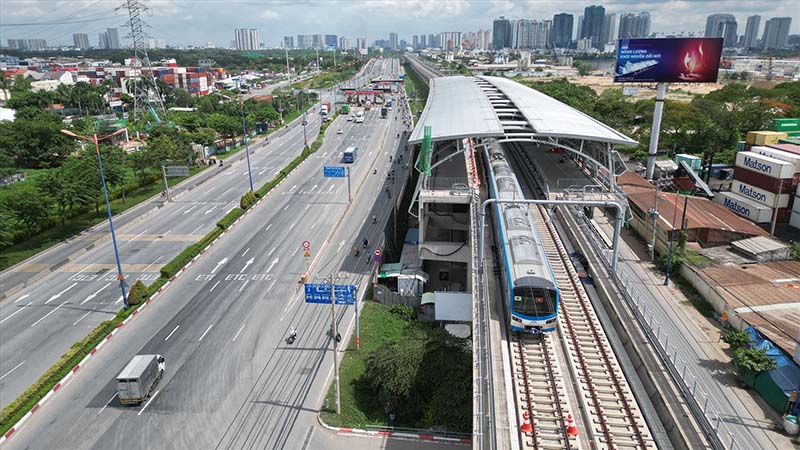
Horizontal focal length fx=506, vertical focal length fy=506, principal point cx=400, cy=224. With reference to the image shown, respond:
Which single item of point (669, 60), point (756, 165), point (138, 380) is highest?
point (669, 60)

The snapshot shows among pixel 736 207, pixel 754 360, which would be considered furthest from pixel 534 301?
pixel 736 207

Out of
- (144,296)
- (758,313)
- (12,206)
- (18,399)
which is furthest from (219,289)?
(758,313)

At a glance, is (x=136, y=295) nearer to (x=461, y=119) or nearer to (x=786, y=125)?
(x=461, y=119)

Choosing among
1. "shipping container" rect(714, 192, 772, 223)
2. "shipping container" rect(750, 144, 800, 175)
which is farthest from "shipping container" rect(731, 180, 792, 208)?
"shipping container" rect(750, 144, 800, 175)

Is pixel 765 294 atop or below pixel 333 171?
below

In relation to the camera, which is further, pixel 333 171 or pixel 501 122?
pixel 333 171

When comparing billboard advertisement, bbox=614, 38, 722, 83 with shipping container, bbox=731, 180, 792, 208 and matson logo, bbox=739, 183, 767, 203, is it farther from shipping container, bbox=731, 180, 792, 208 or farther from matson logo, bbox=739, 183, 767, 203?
matson logo, bbox=739, 183, 767, 203

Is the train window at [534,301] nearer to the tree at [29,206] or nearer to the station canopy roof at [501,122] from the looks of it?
the station canopy roof at [501,122]
